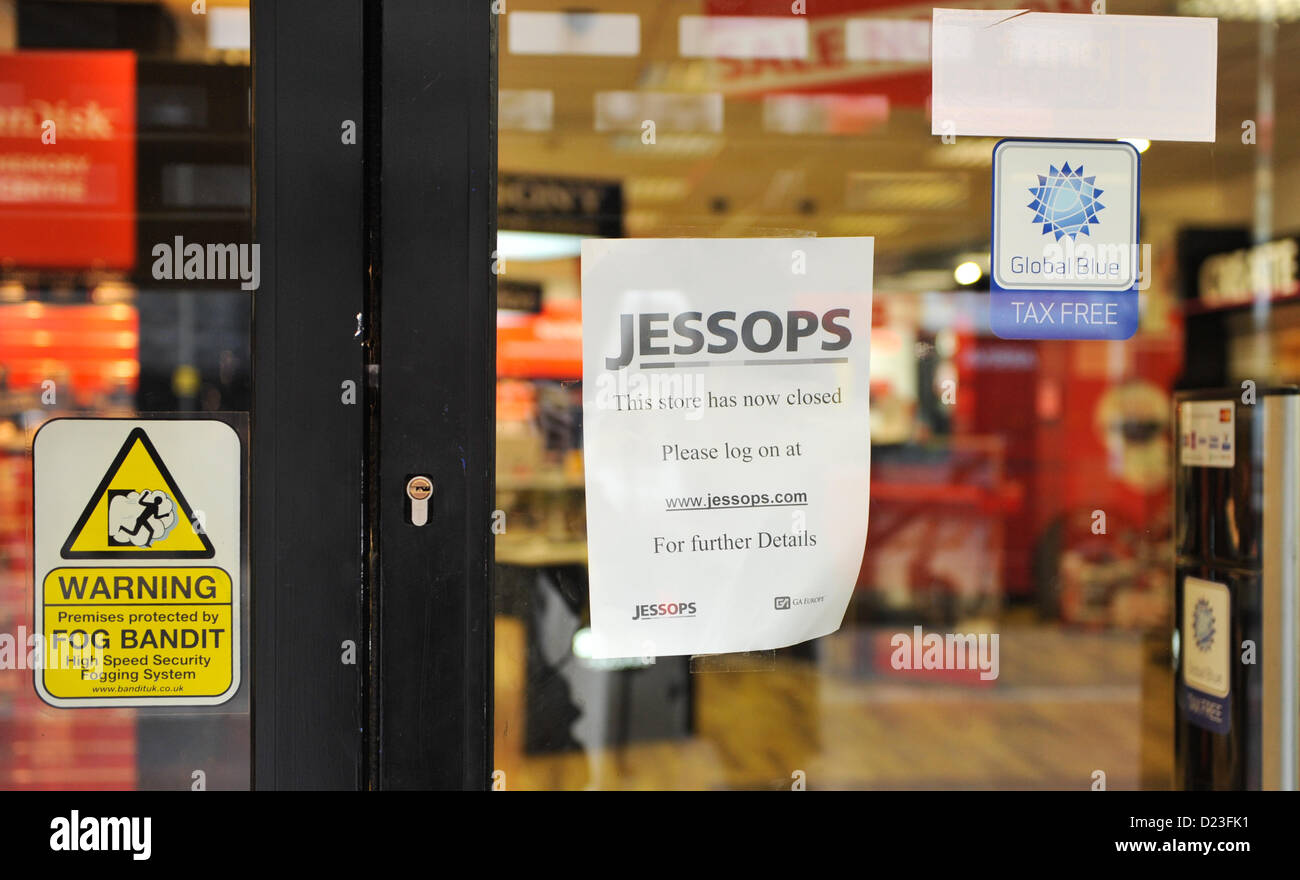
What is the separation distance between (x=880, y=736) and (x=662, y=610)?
21.7 inches

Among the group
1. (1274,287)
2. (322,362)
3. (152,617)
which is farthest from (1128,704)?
(152,617)

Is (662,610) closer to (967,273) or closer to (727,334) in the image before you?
(727,334)

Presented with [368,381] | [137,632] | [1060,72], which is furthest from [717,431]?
[137,632]

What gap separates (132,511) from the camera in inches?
62.0

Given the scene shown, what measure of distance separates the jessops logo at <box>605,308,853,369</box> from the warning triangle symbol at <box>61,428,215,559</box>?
29.2 inches

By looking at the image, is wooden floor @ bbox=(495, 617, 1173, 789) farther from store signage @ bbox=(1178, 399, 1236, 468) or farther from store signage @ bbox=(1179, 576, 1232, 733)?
store signage @ bbox=(1178, 399, 1236, 468)

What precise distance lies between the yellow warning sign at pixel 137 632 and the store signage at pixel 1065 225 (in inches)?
56.0

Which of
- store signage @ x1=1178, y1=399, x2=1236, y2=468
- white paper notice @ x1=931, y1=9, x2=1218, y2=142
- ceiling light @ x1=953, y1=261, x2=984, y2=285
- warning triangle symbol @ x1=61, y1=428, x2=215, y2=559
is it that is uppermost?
white paper notice @ x1=931, y1=9, x2=1218, y2=142

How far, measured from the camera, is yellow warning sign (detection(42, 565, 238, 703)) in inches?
62.1

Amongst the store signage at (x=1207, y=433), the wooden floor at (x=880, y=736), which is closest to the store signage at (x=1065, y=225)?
the store signage at (x=1207, y=433)

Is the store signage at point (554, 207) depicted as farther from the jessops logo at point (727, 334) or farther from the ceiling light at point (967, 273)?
the ceiling light at point (967, 273)

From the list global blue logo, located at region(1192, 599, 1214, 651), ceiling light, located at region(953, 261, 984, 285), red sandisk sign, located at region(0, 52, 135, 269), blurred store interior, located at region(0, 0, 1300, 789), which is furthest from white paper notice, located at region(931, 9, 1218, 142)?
red sandisk sign, located at region(0, 52, 135, 269)

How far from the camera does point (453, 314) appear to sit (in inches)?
63.9

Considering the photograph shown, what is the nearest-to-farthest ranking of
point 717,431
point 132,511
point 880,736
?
point 132,511, point 717,431, point 880,736
